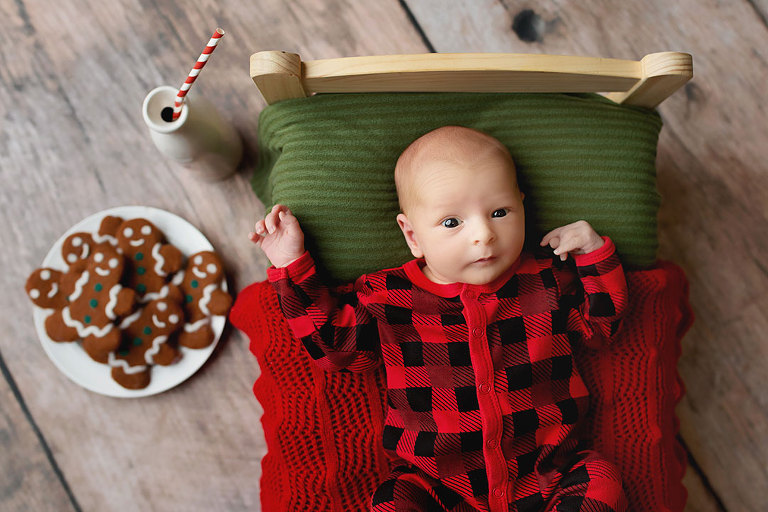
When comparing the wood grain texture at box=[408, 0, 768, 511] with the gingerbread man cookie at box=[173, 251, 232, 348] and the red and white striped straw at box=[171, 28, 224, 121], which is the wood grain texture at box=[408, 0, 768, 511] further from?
the gingerbread man cookie at box=[173, 251, 232, 348]

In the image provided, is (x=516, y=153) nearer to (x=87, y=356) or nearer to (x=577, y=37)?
(x=577, y=37)

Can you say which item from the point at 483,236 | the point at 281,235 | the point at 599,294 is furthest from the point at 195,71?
the point at 599,294

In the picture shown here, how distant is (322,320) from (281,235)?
0.16 metres

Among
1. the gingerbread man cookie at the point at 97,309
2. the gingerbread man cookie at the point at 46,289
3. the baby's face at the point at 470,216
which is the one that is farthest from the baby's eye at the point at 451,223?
the gingerbread man cookie at the point at 46,289

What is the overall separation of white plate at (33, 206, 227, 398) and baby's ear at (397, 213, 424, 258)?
44cm

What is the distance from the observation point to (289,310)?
928mm

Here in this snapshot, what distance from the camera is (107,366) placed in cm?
116

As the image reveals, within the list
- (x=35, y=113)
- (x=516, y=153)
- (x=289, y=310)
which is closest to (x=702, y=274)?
(x=516, y=153)

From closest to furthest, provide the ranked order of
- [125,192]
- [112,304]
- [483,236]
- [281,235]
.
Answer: [483,236], [281,235], [112,304], [125,192]

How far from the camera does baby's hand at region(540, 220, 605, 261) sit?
935 mm

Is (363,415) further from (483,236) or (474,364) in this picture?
(483,236)

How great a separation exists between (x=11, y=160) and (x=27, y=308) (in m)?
0.33

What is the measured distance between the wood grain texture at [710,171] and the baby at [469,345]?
43 centimetres

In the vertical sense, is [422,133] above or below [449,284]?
above
